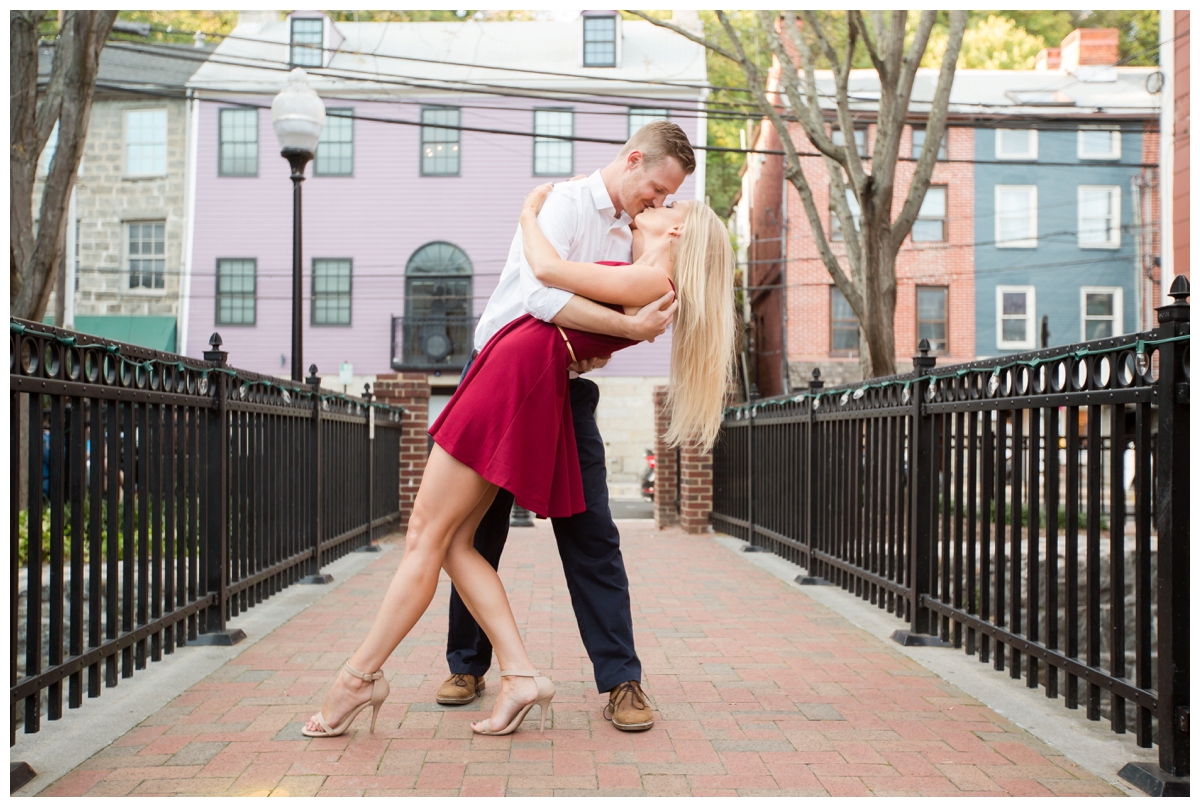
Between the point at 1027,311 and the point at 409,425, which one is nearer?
the point at 409,425

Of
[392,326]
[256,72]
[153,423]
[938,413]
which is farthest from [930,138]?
[256,72]

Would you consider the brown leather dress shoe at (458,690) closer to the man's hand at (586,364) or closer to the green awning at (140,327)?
the man's hand at (586,364)

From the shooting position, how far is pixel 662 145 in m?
3.23

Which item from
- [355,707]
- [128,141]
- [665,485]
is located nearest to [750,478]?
[665,485]

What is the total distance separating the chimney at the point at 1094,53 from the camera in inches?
1084

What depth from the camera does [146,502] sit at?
4.02m

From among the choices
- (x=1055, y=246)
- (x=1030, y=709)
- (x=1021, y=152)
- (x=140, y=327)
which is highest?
(x=1021, y=152)

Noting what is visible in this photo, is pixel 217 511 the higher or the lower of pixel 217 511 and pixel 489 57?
the lower

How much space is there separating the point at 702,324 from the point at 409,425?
767 centimetres

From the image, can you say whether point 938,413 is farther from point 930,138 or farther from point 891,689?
point 930,138

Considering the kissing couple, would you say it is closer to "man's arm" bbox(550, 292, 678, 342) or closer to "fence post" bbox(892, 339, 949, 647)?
"man's arm" bbox(550, 292, 678, 342)

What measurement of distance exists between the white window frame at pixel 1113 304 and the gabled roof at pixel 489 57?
11348mm

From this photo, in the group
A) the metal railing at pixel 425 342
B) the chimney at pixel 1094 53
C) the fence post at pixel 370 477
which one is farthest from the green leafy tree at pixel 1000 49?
the fence post at pixel 370 477

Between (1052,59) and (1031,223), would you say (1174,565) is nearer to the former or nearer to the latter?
(1031,223)
